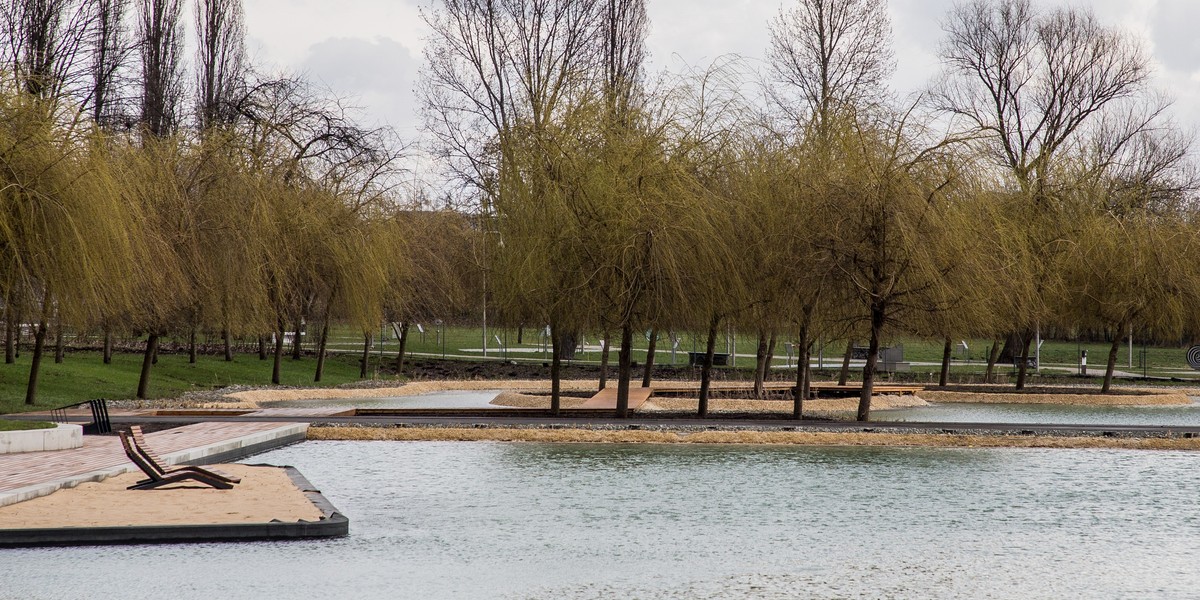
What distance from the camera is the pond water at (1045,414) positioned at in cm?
2680

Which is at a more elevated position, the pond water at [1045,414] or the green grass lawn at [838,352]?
the green grass lawn at [838,352]

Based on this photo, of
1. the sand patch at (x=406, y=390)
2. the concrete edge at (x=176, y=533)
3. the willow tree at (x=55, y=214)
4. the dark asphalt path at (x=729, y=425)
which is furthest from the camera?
the sand patch at (x=406, y=390)

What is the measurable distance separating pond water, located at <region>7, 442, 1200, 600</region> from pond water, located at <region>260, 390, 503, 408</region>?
40.2 feet

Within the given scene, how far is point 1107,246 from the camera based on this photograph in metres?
35.2

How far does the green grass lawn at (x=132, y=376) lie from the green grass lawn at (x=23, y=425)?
18.1 feet

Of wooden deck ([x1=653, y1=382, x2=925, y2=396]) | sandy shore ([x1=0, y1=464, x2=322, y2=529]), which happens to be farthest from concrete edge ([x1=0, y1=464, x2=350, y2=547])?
wooden deck ([x1=653, y1=382, x2=925, y2=396])

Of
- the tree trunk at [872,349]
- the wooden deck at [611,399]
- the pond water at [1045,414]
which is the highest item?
the tree trunk at [872,349]

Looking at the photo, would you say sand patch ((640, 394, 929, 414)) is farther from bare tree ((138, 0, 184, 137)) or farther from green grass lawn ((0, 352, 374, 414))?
bare tree ((138, 0, 184, 137))

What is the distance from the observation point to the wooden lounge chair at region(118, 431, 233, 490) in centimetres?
1379

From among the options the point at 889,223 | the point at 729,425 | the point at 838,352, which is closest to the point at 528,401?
the point at 729,425

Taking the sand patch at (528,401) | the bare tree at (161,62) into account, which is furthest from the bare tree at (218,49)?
the sand patch at (528,401)

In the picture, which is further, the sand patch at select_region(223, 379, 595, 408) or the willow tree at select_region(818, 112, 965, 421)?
the sand patch at select_region(223, 379, 595, 408)

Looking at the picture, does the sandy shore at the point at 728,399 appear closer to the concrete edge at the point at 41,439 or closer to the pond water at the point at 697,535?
the concrete edge at the point at 41,439

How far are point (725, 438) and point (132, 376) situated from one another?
73.4 feet
